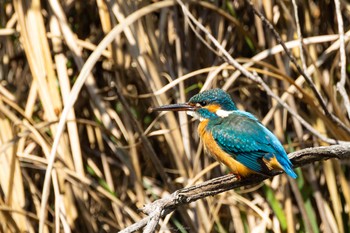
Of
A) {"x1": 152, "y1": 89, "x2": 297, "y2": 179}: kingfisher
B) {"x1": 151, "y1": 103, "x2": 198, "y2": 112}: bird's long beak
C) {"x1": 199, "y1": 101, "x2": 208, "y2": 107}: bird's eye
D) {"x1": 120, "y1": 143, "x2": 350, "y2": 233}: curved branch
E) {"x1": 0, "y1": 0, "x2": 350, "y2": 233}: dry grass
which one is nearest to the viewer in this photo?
{"x1": 120, "y1": 143, "x2": 350, "y2": 233}: curved branch

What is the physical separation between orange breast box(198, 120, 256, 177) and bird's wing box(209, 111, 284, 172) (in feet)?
0.05

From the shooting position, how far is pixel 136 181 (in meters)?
3.10

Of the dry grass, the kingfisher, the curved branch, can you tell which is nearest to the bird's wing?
the kingfisher

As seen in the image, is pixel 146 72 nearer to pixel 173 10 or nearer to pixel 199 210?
pixel 173 10

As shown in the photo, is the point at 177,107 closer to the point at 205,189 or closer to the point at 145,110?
the point at 145,110

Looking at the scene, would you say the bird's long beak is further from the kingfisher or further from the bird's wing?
the bird's wing

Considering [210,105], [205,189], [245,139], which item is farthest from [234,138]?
[205,189]

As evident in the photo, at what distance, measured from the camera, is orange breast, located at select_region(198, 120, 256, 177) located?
2.52 metres

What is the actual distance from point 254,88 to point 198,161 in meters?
0.43

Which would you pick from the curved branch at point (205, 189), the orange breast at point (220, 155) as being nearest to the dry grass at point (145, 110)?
the orange breast at point (220, 155)

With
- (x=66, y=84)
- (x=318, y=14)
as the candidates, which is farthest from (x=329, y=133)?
(x=66, y=84)

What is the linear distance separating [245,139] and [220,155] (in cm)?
11

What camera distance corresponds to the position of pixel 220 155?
2.65m

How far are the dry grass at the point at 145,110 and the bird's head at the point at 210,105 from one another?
4.4 inches
